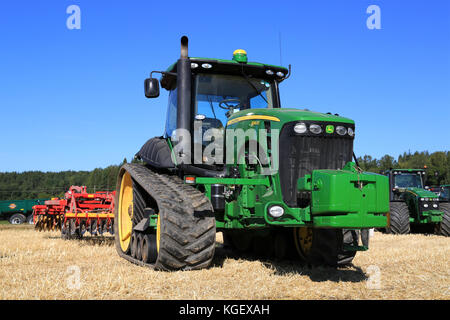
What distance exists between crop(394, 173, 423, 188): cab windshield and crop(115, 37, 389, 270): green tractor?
11068mm

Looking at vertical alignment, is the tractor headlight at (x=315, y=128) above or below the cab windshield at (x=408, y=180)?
above

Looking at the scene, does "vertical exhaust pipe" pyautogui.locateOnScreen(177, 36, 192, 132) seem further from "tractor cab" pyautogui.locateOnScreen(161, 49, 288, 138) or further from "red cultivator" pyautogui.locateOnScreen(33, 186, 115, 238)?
"red cultivator" pyautogui.locateOnScreen(33, 186, 115, 238)

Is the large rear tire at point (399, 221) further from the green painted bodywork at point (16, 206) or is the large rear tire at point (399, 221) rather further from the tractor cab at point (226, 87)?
the green painted bodywork at point (16, 206)

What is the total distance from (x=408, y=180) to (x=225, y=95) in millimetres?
12427

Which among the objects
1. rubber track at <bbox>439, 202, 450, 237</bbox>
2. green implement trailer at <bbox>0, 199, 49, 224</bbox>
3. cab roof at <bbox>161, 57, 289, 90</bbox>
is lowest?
green implement trailer at <bbox>0, 199, 49, 224</bbox>

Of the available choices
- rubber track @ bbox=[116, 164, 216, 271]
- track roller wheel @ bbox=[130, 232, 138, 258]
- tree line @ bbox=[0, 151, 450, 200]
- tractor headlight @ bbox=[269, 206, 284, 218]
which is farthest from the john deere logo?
tree line @ bbox=[0, 151, 450, 200]

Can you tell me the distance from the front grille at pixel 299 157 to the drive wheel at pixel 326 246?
0.84 metres

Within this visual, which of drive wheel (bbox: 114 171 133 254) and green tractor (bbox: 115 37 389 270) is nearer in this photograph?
green tractor (bbox: 115 37 389 270)

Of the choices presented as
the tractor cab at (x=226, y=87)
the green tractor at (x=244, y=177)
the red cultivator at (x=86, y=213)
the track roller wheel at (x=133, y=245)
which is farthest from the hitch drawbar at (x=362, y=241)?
the red cultivator at (x=86, y=213)

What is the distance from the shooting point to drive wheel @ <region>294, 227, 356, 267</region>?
638 centimetres

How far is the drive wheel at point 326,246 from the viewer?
20.9 ft

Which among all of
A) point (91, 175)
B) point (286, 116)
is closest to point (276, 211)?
point (286, 116)

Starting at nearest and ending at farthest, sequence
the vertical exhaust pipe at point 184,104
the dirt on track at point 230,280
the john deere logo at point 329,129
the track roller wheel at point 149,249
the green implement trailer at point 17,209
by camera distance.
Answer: the dirt on track at point 230,280 → the john deere logo at point 329,129 → the track roller wheel at point 149,249 → the vertical exhaust pipe at point 184,104 → the green implement trailer at point 17,209

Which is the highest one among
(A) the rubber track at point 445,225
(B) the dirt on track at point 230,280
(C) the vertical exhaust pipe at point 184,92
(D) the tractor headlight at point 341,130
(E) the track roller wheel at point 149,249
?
(C) the vertical exhaust pipe at point 184,92
